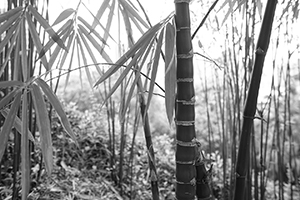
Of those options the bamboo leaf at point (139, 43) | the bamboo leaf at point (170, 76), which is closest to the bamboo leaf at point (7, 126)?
the bamboo leaf at point (139, 43)

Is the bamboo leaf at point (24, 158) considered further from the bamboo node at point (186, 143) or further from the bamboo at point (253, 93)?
the bamboo at point (253, 93)

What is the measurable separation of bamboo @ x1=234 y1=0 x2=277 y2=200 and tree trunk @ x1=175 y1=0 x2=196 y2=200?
16cm

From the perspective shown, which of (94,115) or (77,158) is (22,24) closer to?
(77,158)

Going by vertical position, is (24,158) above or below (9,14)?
below

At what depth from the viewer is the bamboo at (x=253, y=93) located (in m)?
0.70

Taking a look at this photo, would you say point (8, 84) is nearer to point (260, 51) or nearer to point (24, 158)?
point (24, 158)

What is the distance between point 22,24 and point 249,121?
57 cm

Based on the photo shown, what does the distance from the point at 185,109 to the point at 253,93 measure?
0.19 m

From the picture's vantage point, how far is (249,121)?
29.1 inches

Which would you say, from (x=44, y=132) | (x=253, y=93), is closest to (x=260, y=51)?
(x=253, y=93)

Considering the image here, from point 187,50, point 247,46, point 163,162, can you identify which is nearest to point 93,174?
point 163,162

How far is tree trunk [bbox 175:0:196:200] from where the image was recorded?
625 millimetres

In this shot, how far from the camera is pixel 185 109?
64cm

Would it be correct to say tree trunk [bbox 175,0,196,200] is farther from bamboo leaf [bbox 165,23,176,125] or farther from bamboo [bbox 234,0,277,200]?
bamboo [bbox 234,0,277,200]
